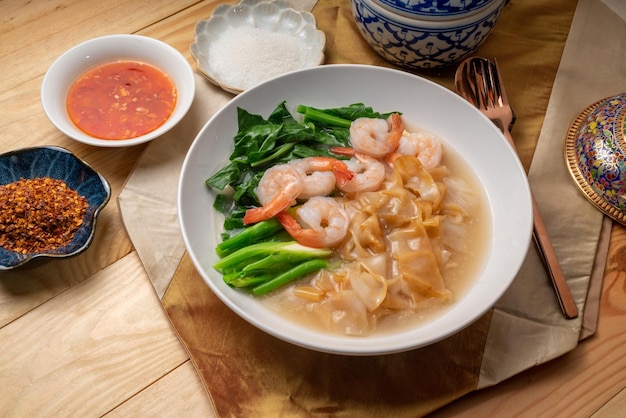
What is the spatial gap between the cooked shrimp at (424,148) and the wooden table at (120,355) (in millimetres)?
674

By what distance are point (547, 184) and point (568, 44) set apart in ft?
2.51

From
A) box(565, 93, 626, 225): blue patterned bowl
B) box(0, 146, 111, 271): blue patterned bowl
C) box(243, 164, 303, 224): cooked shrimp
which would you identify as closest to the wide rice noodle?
box(243, 164, 303, 224): cooked shrimp

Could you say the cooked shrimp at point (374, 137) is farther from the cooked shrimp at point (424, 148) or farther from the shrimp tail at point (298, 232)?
the shrimp tail at point (298, 232)

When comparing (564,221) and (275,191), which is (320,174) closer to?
(275,191)

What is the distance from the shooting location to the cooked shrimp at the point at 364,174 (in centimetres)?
178

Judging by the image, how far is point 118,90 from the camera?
2.11m

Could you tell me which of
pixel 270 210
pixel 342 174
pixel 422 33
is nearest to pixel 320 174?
pixel 342 174

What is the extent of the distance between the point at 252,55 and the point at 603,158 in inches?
52.7

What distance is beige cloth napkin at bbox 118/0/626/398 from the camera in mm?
1686

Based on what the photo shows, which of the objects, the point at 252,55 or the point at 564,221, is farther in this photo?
the point at 252,55

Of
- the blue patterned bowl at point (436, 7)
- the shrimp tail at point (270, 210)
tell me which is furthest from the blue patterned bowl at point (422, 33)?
the shrimp tail at point (270, 210)

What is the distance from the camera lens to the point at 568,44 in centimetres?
241

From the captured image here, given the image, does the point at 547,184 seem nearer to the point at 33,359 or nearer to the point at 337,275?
the point at 337,275

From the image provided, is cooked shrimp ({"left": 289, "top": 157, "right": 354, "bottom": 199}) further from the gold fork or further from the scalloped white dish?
the gold fork
